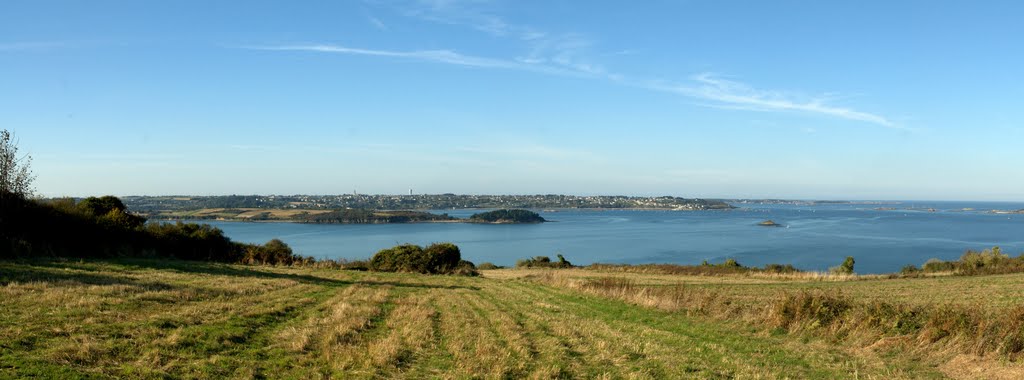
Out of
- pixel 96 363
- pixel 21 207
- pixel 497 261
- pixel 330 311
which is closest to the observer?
pixel 96 363

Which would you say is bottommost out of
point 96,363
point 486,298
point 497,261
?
point 497,261

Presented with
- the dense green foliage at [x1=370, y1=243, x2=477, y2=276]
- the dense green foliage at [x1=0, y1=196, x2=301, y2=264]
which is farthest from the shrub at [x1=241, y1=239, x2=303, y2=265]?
the dense green foliage at [x1=370, y1=243, x2=477, y2=276]

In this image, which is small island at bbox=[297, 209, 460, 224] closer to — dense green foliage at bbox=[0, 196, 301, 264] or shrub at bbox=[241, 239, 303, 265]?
dense green foliage at bbox=[0, 196, 301, 264]

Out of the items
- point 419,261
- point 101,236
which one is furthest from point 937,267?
point 101,236

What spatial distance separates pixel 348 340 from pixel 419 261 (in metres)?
29.0

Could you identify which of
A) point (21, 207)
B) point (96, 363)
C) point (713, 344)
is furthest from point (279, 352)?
point (21, 207)

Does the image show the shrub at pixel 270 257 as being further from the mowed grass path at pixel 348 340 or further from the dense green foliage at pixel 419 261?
the mowed grass path at pixel 348 340

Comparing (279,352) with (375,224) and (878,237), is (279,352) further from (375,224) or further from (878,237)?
(375,224)

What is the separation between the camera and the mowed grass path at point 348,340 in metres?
7.70

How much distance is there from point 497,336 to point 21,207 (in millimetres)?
26074

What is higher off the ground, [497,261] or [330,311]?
[330,311]

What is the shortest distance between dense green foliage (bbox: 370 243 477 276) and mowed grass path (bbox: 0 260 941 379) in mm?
21935

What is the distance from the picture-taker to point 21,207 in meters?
26.6

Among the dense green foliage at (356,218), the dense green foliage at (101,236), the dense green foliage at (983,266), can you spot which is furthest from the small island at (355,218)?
the dense green foliage at (983,266)
